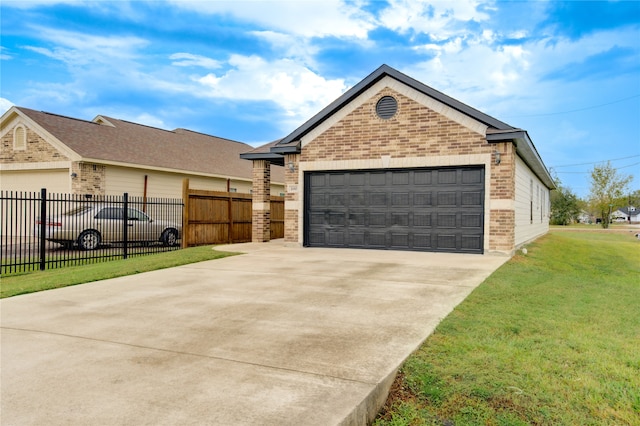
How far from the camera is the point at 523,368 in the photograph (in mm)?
3855

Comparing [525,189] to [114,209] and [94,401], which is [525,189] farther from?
[94,401]

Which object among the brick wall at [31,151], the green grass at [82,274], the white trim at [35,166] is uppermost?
the brick wall at [31,151]

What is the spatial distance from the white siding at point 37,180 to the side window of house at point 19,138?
1089mm

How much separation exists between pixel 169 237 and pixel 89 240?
9.67ft

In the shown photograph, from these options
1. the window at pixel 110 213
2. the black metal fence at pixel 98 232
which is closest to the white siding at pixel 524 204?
the black metal fence at pixel 98 232

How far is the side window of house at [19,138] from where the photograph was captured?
19031mm

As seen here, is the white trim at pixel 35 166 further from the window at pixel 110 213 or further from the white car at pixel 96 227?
the window at pixel 110 213

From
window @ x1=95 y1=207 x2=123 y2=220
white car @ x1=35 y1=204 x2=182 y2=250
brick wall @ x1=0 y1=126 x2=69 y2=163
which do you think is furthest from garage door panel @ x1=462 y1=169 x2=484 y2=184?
brick wall @ x1=0 y1=126 x2=69 y2=163

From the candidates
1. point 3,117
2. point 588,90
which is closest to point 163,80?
point 3,117

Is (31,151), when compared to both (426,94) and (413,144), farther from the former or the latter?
(426,94)

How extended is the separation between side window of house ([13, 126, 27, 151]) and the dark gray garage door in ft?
44.8

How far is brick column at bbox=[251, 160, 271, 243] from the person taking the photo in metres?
16.7

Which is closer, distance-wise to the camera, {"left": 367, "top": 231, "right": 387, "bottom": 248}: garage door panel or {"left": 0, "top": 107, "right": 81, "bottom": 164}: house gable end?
{"left": 367, "top": 231, "right": 387, "bottom": 248}: garage door panel

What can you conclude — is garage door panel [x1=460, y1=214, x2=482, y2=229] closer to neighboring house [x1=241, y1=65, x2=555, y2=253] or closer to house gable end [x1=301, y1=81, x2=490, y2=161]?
neighboring house [x1=241, y1=65, x2=555, y2=253]
